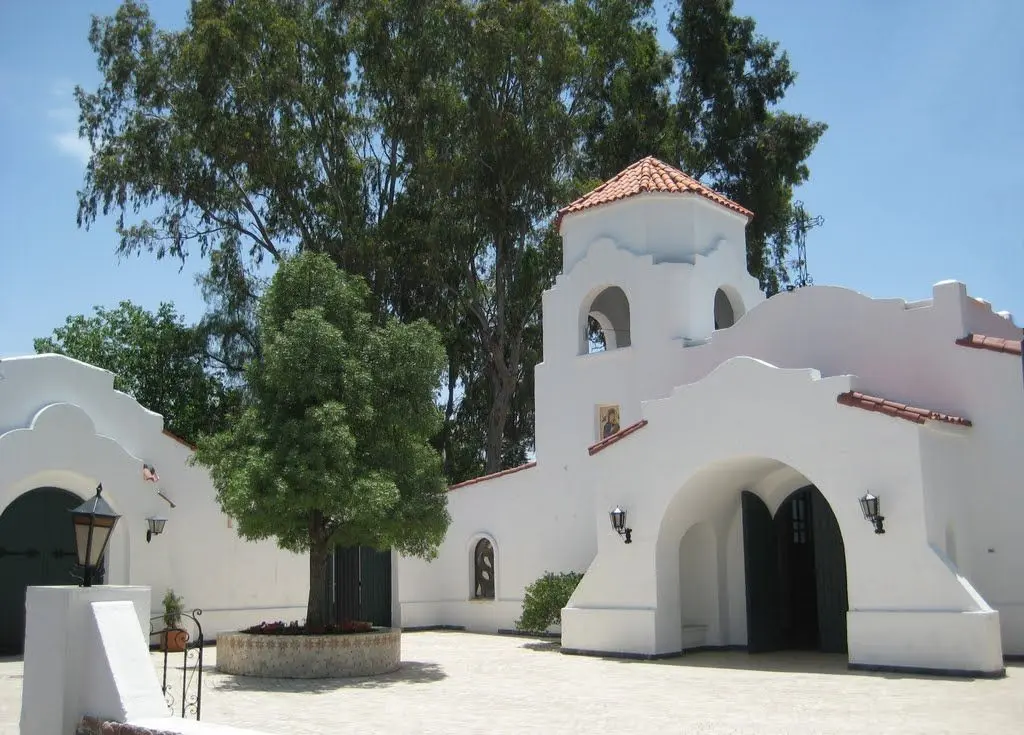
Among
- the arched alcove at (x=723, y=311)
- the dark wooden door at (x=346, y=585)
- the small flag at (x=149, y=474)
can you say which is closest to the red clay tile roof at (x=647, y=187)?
the arched alcove at (x=723, y=311)

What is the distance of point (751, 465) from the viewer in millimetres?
16484

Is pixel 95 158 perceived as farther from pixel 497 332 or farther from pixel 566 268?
pixel 566 268

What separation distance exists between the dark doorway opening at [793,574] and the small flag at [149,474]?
10.8m

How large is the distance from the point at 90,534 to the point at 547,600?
1092 centimetres

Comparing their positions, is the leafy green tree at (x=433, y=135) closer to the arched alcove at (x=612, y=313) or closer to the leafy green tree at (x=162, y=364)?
the leafy green tree at (x=162, y=364)

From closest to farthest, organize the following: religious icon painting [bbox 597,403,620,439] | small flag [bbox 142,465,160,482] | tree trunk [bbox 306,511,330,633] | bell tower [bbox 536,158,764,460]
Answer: tree trunk [bbox 306,511,330,633] → small flag [bbox 142,465,160,482] → bell tower [bbox 536,158,764,460] → religious icon painting [bbox 597,403,620,439]

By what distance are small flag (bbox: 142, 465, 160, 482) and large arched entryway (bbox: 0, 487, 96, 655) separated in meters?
1.41

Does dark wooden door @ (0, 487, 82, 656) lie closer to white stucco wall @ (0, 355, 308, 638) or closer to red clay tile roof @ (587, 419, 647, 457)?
white stucco wall @ (0, 355, 308, 638)

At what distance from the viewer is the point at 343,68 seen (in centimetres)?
3066

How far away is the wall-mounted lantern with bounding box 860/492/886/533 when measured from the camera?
13898 millimetres

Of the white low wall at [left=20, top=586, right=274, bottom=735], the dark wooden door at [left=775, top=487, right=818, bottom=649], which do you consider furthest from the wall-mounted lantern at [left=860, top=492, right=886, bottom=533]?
the white low wall at [left=20, top=586, right=274, bottom=735]

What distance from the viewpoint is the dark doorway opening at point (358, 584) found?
77.8 ft

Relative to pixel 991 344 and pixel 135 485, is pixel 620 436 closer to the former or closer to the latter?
pixel 991 344

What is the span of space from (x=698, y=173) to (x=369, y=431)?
20340 mm
